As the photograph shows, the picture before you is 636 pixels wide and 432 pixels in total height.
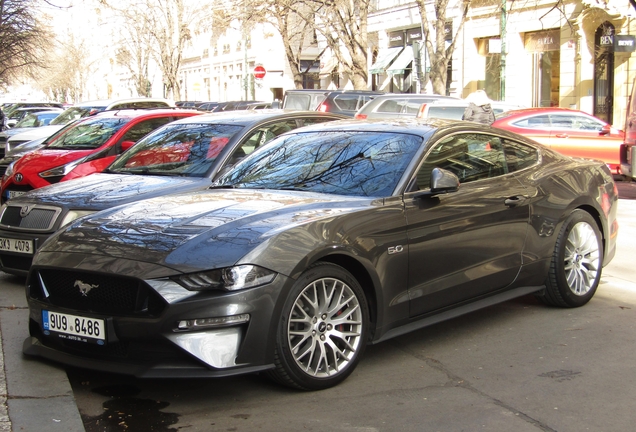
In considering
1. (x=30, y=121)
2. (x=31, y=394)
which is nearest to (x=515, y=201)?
(x=31, y=394)

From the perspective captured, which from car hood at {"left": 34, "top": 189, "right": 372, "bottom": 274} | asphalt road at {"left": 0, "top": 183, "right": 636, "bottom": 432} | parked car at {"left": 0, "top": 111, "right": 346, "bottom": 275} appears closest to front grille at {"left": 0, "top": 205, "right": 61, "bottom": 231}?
parked car at {"left": 0, "top": 111, "right": 346, "bottom": 275}

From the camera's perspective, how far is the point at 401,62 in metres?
39.5

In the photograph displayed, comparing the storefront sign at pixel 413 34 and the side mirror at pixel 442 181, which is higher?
the storefront sign at pixel 413 34

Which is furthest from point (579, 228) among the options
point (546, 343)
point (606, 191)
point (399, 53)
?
point (399, 53)

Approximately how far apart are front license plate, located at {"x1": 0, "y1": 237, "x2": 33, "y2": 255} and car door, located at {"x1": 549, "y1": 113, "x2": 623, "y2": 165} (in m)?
12.5

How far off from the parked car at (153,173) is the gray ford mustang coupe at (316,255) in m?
1.55

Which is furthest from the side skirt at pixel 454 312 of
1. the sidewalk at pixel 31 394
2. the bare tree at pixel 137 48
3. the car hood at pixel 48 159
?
the bare tree at pixel 137 48

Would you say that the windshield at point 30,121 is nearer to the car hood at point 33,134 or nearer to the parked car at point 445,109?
the car hood at point 33,134

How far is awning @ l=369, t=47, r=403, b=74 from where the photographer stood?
132 feet

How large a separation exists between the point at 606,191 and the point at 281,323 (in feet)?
12.5

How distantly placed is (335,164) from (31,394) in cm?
248

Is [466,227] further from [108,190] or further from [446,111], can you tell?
[446,111]

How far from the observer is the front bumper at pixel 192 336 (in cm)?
436

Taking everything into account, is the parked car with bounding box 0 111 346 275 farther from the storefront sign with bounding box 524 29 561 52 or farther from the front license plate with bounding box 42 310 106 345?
the storefront sign with bounding box 524 29 561 52
